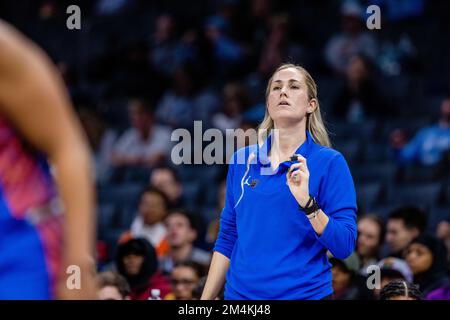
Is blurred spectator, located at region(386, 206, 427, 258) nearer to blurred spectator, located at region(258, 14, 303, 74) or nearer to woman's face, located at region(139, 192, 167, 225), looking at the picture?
woman's face, located at region(139, 192, 167, 225)

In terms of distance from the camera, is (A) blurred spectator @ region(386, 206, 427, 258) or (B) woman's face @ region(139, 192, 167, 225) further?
(B) woman's face @ region(139, 192, 167, 225)

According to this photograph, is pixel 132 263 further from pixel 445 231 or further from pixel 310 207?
pixel 310 207

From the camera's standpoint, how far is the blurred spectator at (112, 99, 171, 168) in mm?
9180

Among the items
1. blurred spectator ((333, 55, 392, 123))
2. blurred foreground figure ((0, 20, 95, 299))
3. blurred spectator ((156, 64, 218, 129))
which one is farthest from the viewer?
blurred spectator ((156, 64, 218, 129))

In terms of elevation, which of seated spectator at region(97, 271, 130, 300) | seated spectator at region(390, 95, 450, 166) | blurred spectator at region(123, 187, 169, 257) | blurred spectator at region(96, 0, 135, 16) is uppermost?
blurred spectator at region(96, 0, 135, 16)

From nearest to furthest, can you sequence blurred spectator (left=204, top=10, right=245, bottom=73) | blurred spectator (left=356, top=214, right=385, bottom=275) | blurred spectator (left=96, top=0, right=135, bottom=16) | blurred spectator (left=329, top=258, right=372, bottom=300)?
blurred spectator (left=329, top=258, right=372, bottom=300) < blurred spectator (left=356, top=214, right=385, bottom=275) < blurred spectator (left=204, top=10, right=245, bottom=73) < blurred spectator (left=96, top=0, right=135, bottom=16)

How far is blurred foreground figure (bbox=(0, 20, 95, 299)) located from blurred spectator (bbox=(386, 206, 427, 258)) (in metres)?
4.60

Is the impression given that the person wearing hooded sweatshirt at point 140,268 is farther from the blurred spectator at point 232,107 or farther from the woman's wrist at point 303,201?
the blurred spectator at point 232,107

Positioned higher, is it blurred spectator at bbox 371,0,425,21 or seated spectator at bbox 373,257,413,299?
blurred spectator at bbox 371,0,425,21

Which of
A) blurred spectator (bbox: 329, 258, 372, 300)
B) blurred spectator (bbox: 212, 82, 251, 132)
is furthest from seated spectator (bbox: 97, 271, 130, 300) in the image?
blurred spectator (bbox: 212, 82, 251, 132)

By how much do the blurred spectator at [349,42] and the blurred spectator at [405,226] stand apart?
3.13 metres

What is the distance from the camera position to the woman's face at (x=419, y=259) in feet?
18.5

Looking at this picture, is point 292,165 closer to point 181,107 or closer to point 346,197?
point 346,197

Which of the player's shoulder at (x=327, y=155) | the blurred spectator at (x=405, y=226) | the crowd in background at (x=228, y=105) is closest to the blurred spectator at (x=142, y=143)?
the crowd in background at (x=228, y=105)
